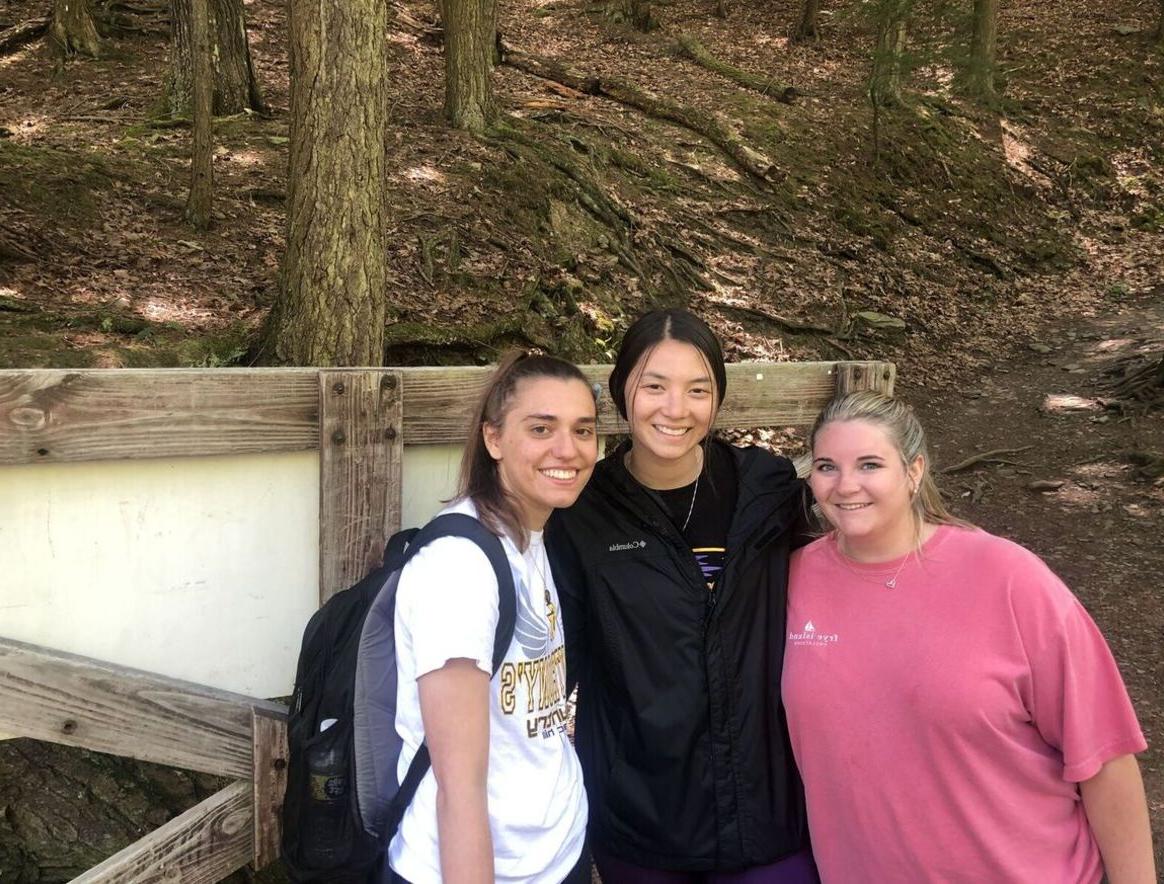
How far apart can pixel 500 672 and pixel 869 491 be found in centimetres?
93

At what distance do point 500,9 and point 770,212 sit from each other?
31.5ft

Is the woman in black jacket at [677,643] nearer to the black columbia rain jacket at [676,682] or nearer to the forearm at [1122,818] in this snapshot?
the black columbia rain jacket at [676,682]

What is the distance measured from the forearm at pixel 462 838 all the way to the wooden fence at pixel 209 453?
858 mm

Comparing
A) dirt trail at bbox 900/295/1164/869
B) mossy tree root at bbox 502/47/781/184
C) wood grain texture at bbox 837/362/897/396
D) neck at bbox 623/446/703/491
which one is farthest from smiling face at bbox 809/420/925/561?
mossy tree root at bbox 502/47/781/184

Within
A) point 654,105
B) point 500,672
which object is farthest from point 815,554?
point 654,105

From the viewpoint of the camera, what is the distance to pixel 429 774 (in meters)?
1.89

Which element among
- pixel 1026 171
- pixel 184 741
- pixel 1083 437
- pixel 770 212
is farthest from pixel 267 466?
pixel 1026 171

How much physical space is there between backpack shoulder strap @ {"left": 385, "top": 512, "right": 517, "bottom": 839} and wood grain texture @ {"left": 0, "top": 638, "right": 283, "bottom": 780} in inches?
27.6

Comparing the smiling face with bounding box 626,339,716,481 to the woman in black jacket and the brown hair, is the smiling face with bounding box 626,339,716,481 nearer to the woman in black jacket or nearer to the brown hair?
the woman in black jacket

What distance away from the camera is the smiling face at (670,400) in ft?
7.64

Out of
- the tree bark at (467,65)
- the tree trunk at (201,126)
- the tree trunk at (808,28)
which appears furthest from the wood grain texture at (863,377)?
the tree trunk at (808,28)

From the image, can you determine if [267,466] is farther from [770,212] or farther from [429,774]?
[770,212]

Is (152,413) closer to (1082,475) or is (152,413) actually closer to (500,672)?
(500,672)

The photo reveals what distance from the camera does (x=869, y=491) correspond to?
2223mm
